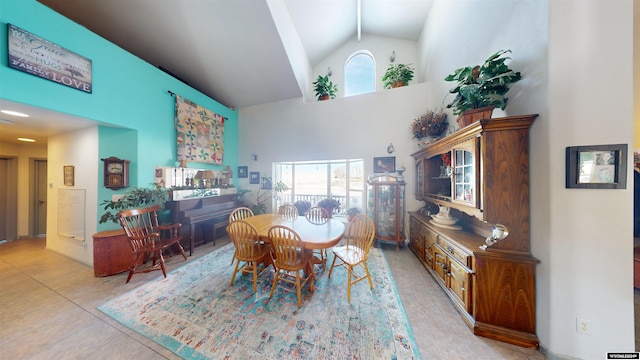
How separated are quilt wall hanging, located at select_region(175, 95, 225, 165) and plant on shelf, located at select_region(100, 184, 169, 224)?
2.86 feet

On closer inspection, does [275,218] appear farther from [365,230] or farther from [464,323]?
[464,323]

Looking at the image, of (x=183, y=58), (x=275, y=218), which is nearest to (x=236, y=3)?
(x=183, y=58)

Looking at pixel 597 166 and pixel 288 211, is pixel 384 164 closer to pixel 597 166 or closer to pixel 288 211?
pixel 288 211

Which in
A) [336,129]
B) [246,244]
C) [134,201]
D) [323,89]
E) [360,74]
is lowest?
[246,244]

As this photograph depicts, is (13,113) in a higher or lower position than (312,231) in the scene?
higher

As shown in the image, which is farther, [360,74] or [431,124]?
[360,74]

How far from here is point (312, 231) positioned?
7.68 feet

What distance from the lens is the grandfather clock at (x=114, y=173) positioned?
285cm

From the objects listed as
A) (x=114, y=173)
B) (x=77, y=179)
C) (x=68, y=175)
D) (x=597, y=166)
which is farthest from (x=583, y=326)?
(x=68, y=175)

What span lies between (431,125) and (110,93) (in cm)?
516

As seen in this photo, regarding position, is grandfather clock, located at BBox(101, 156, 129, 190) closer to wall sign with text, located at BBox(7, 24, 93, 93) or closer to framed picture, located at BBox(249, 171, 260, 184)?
wall sign with text, located at BBox(7, 24, 93, 93)

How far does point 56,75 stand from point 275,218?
10.6 ft

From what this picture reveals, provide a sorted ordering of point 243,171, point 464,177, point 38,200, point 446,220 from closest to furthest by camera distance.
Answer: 1. point 464,177
2. point 446,220
3. point 38,200
4. point 243,171

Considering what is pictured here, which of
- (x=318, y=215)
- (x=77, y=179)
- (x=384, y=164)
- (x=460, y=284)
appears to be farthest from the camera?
(x=384, y=164)
